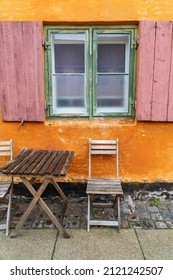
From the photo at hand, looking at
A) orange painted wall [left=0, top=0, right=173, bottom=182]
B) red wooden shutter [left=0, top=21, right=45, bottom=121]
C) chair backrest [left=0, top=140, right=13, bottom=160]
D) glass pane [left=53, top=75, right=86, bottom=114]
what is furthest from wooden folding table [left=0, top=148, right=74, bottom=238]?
glass pane [left=53, top=75, right=86, bottom=114]

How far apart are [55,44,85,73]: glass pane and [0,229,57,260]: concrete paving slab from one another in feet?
7.71

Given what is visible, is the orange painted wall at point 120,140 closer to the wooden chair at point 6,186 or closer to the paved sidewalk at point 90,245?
the wooden chair at point 6,186

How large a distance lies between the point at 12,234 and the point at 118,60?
9.42ft

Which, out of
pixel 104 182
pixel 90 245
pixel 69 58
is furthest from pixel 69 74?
pixel 90 245

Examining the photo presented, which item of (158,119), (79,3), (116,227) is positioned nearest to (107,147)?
(158,119)

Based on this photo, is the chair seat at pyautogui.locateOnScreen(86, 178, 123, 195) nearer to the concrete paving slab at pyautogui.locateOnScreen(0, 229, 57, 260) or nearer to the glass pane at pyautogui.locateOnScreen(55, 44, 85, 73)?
the concrete paving slab at pyautogui.locateOnScreen(0, 229, 57, 260)

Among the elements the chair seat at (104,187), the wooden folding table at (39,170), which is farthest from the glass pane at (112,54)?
the chair seat at (104,187)

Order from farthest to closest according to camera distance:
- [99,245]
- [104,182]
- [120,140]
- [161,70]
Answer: [120,140] → [161,70] → [104,182] → [99,245]

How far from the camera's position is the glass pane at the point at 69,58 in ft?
12.7

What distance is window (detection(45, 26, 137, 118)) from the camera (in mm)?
3764

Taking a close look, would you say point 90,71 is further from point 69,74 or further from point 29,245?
point 29,245

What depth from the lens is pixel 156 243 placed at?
9.90 ft

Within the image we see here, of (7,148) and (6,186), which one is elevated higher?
(7,148)

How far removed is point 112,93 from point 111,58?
1.73ft
